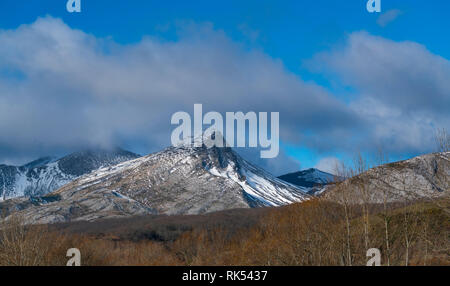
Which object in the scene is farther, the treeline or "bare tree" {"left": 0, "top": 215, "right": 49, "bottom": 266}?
"bare tree" {"left": 0, "top": 215, "right": 49, "bottom": 266}

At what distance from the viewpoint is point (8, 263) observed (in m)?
55.4

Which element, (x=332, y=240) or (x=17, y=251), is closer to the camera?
(x=332, y=240)

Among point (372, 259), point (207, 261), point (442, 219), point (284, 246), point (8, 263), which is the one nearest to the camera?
point (372, 259)

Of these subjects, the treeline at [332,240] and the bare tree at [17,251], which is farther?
the bare tree at [17,251]

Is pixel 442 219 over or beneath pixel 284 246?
over

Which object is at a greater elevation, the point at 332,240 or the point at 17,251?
the point at 332,240
